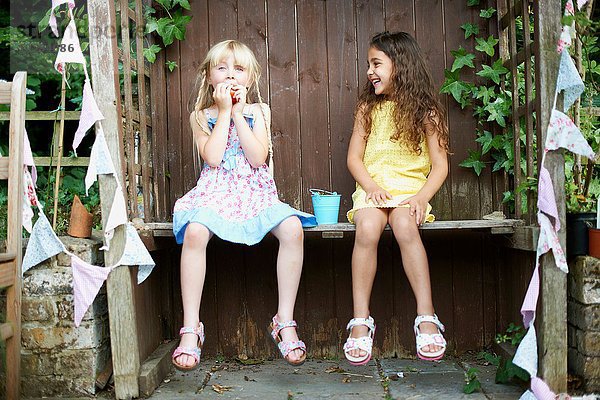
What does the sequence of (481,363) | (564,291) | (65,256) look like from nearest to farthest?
(564,291), (65,256), (481,363)

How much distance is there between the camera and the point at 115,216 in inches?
116

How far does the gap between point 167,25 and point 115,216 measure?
1.22 metres

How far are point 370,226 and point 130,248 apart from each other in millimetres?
991

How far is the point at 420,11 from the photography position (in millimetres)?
3748

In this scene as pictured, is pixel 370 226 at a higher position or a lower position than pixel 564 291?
higher

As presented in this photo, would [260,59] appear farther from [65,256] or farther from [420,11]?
[65,256]

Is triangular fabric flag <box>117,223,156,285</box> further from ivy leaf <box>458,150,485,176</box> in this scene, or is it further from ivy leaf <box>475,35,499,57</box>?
ivy leaf <box>475,35,499,57</box>

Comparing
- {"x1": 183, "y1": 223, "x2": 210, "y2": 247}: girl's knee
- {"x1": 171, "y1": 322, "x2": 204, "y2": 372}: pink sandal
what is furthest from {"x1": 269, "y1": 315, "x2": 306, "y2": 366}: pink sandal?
{"x1": 183, "y1": 223, "x2": 210, "y2": 247}: girl's knee

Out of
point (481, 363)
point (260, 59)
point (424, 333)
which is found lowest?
point (481, 363)

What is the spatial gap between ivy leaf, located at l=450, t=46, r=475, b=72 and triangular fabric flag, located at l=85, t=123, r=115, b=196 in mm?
1753

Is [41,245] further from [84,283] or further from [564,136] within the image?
[564,136]

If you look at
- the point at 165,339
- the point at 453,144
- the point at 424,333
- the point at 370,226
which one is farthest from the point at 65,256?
the point at 453,144

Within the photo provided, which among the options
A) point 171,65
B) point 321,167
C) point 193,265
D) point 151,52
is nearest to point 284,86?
point 321,167

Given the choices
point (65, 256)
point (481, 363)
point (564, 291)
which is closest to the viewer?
point (564, 291)
